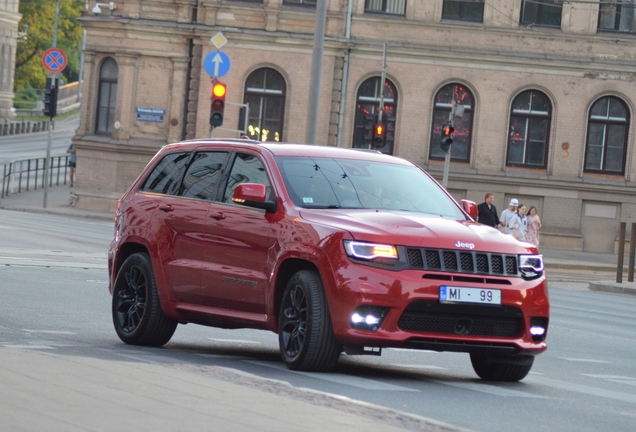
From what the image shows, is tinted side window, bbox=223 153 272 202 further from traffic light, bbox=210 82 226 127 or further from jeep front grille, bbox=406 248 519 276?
traffic light, bbox=210 82 226 127

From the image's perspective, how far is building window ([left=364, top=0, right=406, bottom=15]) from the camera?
4391cm

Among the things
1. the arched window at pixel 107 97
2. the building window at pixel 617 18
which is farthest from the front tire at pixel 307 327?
the arched window at pixel 107 97

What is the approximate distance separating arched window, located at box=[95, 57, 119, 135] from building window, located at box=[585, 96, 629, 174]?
1561cm

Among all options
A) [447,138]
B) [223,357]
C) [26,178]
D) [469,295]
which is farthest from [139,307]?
[26,178]

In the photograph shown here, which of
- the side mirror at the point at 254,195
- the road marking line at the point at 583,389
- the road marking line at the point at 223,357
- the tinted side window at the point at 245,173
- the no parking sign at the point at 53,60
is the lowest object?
the road marking line at the point at 223,357

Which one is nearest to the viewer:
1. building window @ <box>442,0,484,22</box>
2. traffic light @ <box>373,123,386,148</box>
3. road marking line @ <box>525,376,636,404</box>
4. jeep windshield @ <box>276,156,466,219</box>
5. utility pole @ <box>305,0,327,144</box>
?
road marking line @ <box>525,376,636,404</box>

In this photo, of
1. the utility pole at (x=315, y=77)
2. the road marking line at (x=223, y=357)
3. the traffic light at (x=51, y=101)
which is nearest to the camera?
the road marking line at (x=223, y=357)

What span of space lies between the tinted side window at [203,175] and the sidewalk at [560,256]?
59.3 feet

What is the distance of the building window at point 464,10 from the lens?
43625mm

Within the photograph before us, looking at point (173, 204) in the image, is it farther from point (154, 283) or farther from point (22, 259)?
point (22, 259)

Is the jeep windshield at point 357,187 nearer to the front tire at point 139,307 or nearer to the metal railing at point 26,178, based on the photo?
the front tire at point 139,307

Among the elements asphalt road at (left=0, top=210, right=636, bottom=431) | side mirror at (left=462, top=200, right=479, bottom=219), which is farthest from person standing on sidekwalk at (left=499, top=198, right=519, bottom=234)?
side mirror at (left=462, top=200, right=479, bottom=219)

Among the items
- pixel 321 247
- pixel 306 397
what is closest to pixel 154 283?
pixel 321 247

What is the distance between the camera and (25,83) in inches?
3917
